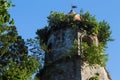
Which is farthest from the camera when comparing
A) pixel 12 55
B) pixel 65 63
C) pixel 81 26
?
pixel 81 26

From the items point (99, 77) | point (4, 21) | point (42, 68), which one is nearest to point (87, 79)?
point (99, 77)

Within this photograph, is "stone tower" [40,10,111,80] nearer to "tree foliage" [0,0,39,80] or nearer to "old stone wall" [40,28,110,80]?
"old stone wall" [40,28,110,80]

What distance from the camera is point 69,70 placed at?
21312mm

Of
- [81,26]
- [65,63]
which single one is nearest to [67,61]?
[65,63]

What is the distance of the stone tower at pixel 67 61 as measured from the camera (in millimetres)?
21203

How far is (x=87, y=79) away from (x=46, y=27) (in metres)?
5.15

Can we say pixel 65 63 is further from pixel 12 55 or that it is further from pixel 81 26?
pixel 12 55

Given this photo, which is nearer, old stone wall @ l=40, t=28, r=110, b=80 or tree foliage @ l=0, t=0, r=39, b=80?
tree foliage @ l=0, t=0, r=39, b=80

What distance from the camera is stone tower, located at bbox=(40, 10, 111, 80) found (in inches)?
835

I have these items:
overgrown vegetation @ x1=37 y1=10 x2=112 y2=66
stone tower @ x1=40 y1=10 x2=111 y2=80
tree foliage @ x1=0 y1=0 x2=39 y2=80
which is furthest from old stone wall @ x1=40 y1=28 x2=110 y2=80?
tree foliage @ x1=0 y1=0 x2=39 y2=80

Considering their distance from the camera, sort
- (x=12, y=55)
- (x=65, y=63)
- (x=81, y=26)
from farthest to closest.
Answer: (x=81, y=26) < (x=65, y=63) < (x=12, y=55)

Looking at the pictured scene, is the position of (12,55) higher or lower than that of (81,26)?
lower

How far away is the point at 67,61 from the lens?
71.6 ft

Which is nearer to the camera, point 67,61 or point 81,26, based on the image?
point 67,61
